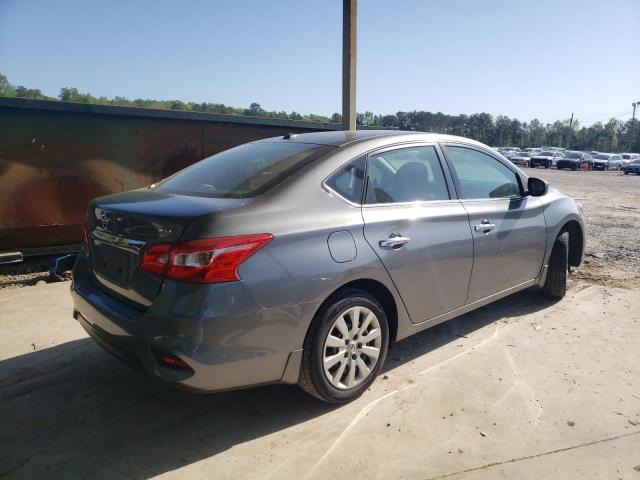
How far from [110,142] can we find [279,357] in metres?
4.51

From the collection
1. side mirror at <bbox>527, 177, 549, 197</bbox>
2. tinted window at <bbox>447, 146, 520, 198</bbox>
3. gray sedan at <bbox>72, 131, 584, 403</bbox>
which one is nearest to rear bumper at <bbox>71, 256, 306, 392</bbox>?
gray sedan at <bbox>72, 131, 584, 403</bbox>

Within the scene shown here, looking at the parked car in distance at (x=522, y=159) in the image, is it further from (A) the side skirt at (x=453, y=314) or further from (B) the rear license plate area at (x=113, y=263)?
(B) the rear license plate area at (x=113, y=263)

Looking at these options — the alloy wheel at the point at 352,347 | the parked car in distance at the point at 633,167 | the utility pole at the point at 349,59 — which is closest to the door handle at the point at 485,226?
the alloy wheel at the point at 352,347

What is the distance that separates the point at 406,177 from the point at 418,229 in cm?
40

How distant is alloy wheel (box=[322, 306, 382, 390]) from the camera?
9.26 feet

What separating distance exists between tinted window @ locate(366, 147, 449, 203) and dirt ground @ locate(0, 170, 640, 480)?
1222 mm

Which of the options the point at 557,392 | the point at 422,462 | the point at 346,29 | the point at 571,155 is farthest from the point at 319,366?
the point at 571,155

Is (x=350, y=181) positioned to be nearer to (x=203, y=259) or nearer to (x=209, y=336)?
(x=203, y=259)

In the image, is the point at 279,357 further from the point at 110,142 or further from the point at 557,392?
the point at 110,142

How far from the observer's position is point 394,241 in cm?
301

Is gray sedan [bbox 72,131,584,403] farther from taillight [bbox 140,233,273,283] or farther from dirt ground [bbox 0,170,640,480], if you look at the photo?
dirt ground [bbox 0,170,640,480]

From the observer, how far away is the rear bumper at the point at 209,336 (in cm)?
232

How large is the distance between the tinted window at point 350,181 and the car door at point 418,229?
0.06m

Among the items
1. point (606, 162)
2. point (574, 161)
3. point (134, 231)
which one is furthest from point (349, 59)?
point (606, 162)
